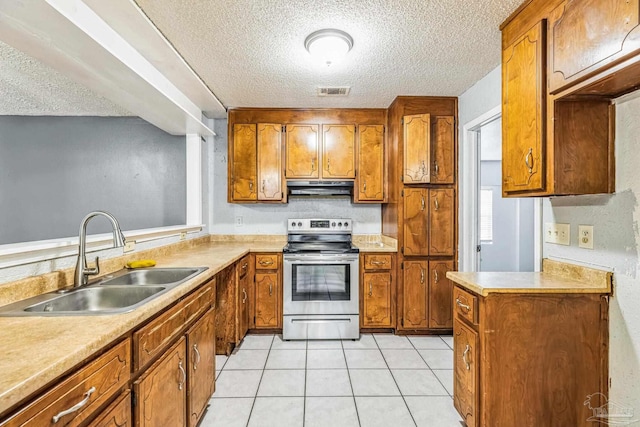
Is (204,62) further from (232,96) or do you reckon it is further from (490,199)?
(490,199)

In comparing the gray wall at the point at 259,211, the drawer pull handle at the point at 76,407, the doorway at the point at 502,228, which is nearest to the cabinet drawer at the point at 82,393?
the drawer pull handle at the point at 76,407

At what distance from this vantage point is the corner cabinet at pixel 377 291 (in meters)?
3.19

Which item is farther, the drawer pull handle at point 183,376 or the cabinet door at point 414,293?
the cabinet door at point 414,293

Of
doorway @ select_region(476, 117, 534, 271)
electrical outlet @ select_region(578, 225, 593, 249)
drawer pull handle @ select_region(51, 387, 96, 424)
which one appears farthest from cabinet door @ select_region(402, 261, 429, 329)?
doorway @ select_region(476, 117, 534, 271)

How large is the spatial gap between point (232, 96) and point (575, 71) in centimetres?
265

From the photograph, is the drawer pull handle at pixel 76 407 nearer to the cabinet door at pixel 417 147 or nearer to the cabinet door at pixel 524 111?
the cabinet door at pixel 524 111

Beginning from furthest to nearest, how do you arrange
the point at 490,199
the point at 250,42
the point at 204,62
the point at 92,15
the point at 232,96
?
the point at 490,199, the point at 232,96, the point at 204,62, the point at 250,42, the point at 92,15

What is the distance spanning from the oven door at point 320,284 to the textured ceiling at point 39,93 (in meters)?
2.52

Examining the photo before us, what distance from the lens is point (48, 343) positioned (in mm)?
903

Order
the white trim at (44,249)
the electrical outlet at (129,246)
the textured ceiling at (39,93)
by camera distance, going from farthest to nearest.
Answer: the textured ceiling at (39,93), the electrical outlet at (129,246), the white trim at (44,249)

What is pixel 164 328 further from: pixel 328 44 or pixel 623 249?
pixel 623 249

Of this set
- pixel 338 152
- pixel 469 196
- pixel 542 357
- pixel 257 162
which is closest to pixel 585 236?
pixel 542 357

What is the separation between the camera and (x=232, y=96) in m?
3.08

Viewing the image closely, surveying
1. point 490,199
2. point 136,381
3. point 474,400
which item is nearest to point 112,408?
point 136,381
